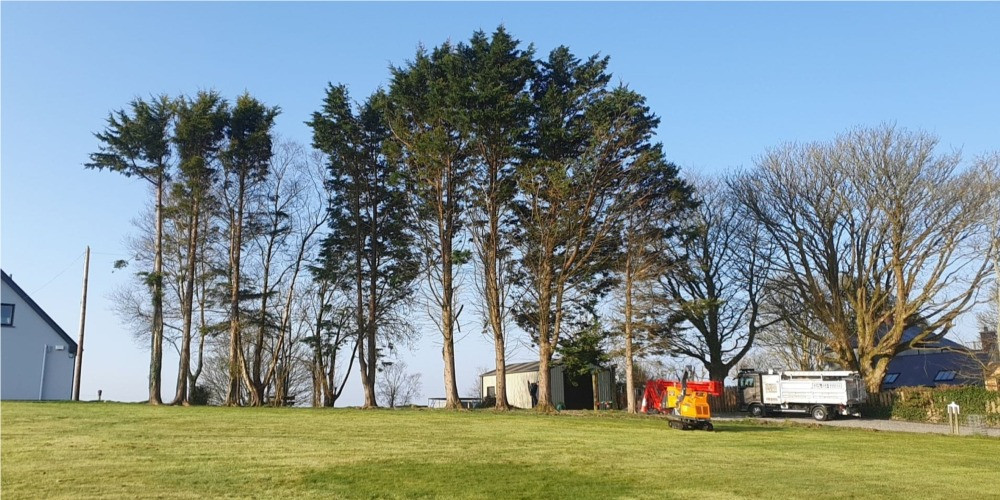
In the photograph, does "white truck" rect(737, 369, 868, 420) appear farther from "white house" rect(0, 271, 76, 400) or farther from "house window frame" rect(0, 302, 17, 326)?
"house window frame" rect(0, 302, 17, 326)

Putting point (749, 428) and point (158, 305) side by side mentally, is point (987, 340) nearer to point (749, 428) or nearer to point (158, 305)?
point (749, 428)

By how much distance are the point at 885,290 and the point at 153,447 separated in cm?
3270

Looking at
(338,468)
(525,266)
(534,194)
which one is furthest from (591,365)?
(338,468)

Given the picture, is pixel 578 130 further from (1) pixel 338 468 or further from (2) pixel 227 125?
(1) pixel 338 468

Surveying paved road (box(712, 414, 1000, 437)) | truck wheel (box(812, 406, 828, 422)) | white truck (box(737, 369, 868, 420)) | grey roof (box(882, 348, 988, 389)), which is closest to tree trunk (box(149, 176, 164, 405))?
paved road (box(712, 414, 1000, 437))

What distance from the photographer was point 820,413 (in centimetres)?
3322

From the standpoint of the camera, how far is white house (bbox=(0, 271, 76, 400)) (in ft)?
122

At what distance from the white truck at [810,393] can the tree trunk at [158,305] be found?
26747 mm

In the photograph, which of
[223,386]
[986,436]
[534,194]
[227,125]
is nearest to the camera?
[986,436]

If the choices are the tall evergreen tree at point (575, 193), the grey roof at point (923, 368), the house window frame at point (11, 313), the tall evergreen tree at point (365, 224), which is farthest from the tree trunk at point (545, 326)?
the house window frame at point (11, 313)

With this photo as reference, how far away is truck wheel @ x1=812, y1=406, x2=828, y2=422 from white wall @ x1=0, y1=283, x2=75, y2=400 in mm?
36624

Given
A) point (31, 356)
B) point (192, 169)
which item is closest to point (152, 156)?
point (192, 169)

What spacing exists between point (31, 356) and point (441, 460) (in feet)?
106

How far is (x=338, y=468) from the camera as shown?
1343 cm
